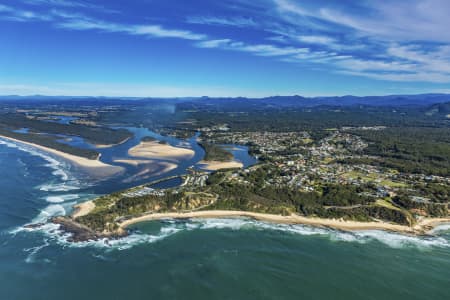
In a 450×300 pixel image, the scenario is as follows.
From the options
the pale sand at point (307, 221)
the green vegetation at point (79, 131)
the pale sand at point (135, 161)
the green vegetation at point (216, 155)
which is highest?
the green vegetation at point (79, 131)

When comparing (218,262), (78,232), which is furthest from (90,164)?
(218,262)

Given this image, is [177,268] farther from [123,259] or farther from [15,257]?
[15,257]

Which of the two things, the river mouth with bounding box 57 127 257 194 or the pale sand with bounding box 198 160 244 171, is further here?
the pale sand with bounding box 198 160 244 171

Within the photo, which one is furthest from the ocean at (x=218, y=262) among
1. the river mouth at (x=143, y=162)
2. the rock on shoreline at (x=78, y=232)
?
the river mouth at (x=143, y=162)

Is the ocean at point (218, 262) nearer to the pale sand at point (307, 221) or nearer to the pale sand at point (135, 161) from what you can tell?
the pale sand at point (307, 221)

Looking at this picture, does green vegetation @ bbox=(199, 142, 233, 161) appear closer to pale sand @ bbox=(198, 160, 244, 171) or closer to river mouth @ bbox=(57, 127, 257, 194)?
river mouth @ bbox=(57, 127, 257, 194)

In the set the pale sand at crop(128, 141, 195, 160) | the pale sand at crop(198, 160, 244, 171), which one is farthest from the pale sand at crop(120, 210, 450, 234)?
the pale sand at crop(128, 141, 195, 160)

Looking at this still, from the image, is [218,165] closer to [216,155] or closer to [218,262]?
[216,155]
